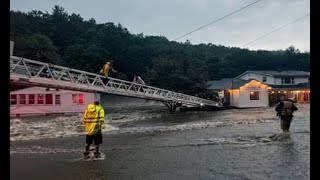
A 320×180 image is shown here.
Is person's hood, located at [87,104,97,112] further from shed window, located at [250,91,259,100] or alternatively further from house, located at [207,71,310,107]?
shed window, located at [250,91,259,100]

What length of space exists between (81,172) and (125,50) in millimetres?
74731

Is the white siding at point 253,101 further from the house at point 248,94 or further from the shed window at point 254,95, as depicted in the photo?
the shed window at point 254,95

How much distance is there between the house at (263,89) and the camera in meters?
48.8

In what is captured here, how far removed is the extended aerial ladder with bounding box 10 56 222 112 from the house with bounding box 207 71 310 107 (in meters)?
6.72

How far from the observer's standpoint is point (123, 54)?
3250 inches

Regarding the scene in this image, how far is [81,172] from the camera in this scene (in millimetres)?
9453

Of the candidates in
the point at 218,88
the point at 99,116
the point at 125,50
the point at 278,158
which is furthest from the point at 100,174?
the point at 125,50

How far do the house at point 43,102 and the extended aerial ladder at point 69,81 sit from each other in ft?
28.8

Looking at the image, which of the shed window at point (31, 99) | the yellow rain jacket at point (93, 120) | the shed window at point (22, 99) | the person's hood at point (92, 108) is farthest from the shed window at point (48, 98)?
the yellow rain jacket at point (93, 120)

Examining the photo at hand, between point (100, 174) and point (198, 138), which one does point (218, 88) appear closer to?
point (198, 138)

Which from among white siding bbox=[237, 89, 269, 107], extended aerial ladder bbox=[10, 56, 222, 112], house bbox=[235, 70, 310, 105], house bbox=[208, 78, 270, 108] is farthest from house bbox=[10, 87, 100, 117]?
house bbox=[235, 70, 310, 105]

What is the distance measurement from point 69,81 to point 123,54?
58298mm

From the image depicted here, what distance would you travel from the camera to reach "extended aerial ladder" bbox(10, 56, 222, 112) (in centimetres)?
2038

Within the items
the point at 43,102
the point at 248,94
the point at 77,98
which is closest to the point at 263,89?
the point at 248,94
